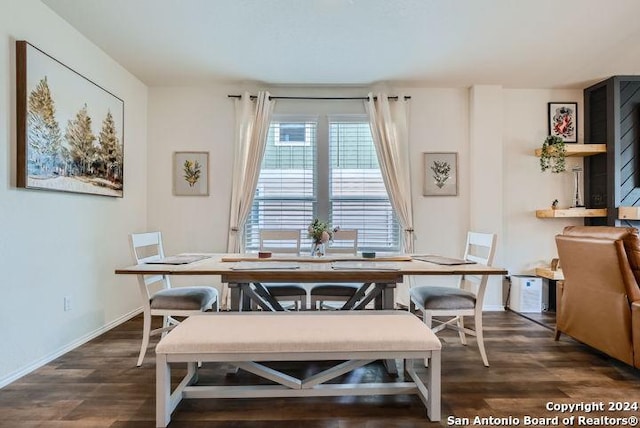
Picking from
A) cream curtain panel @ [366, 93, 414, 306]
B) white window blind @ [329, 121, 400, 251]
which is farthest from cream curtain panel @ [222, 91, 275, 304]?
cream curtain panel @ [366, 93, 414, 306]

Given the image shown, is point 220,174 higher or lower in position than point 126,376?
higher

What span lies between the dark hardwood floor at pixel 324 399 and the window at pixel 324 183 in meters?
1.67

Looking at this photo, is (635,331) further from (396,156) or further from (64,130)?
(64,130)

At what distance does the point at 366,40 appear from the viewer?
2.91 meters

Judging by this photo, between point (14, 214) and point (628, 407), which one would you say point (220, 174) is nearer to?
point (14, 214)

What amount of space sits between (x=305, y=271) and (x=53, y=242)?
76.8 inches

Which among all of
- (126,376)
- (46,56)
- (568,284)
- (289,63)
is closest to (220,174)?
(289,63)

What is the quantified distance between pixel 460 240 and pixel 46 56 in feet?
13.6

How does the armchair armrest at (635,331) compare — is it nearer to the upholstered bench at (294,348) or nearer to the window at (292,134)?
the upholstered bench at (294,348)

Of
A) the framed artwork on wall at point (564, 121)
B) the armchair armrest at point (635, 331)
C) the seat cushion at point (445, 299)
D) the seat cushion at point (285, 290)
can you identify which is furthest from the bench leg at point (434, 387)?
the framed artwork on wall at point (564, 121)

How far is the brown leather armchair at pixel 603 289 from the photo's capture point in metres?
2.22

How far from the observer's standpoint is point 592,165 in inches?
155

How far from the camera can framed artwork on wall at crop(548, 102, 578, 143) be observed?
3975 millimetres

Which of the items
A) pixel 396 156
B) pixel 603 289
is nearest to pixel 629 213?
pixel 603 289
